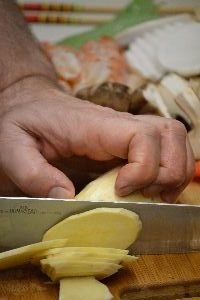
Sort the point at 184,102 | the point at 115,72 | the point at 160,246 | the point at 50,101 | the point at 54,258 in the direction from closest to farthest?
the point at 54,258
the point at 160,246
the point at 50,101
the point at 184,102
the point at 115,72

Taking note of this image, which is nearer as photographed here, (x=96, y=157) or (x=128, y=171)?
(x=128, y=171)

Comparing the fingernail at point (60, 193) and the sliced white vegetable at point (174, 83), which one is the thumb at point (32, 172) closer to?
the fingernail at point (60, 193)

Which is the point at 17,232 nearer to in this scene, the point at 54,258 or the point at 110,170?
the point at 54,258

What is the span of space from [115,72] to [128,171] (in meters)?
0.76

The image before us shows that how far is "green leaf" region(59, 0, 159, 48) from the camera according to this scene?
204 centimetres

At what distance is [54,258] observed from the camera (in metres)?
1.01

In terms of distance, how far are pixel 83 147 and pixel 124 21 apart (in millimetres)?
1006

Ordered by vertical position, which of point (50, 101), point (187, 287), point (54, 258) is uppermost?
point (50, 101)

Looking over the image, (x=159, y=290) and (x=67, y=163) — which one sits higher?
(x=67, y=163)

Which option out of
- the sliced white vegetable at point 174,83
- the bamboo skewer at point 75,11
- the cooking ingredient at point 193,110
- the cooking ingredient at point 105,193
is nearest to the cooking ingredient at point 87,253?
the cooking ingredient at point 105,193

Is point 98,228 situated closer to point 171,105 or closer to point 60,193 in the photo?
point 60,193

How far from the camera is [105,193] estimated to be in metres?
1.11

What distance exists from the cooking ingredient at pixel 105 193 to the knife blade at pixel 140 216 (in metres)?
0.04

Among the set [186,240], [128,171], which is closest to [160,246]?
[186,240]
